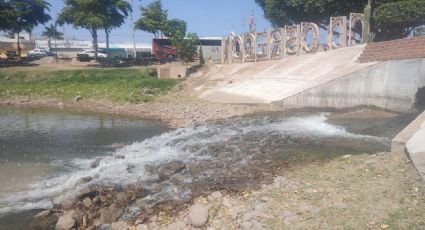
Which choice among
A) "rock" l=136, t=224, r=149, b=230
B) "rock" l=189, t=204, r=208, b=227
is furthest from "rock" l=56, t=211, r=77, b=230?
"rock" l=189, t=204, r=208, b=227

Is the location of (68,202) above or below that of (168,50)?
below

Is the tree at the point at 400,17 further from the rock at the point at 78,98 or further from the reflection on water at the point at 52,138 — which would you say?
the rock at the point at 78,98

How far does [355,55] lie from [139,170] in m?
17.6

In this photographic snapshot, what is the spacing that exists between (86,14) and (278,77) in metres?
25.5

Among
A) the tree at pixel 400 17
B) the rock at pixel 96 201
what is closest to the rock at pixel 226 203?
the rock at pixel 96 201

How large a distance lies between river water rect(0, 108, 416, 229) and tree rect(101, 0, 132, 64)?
2437 centimetres

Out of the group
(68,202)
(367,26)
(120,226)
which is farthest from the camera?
(367,26)

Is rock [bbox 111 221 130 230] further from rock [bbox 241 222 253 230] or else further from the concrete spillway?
the concrete spillway

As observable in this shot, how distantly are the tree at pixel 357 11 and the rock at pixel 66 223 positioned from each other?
2606cm

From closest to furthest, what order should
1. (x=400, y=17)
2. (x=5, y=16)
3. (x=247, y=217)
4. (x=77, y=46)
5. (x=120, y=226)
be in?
(x=247, y=217)
(x=120, y=226)
(x=400, y=17)
(x=5, y=16)
(x=77, y=46)

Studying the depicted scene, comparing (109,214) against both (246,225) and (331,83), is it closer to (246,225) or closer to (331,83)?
(246,225)

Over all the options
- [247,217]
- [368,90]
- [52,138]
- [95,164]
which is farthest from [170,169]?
[368,90]

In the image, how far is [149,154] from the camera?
14.7 m

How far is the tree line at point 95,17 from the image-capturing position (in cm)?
3794
